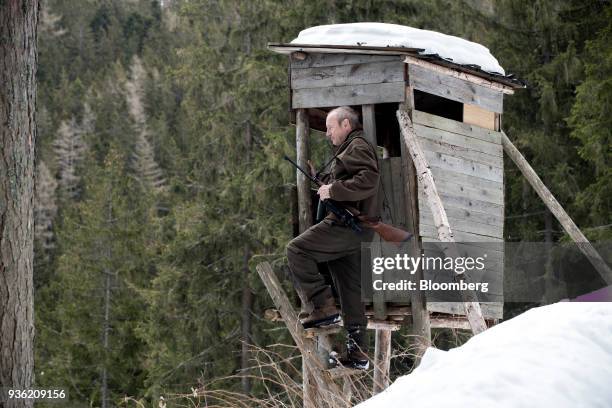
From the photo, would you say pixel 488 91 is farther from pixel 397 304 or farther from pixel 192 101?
pixel 192 101

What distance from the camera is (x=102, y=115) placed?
67438 millimetres

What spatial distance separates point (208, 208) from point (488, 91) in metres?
12.3

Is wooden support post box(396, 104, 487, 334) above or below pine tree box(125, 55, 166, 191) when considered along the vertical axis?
below

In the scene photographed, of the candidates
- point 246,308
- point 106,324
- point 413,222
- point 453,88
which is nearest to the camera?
point 413,222

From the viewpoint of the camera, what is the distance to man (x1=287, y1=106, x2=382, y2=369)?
6.41 metres

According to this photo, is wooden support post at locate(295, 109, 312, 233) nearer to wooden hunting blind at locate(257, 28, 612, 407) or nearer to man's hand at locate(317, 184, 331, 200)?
wooden hunting blind at locate(257, 28, 612, 407)

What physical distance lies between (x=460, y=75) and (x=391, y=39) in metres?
0.80

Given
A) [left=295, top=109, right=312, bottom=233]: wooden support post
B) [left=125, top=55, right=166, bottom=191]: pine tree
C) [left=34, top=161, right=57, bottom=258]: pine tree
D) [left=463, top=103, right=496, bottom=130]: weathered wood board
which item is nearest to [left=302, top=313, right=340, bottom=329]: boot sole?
[left=295, top=109, right=312, bottom=233]: wooden support post

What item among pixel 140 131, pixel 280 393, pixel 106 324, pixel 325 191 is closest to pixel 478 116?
pixel 325 191

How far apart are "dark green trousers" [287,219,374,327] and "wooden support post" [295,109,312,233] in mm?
1109

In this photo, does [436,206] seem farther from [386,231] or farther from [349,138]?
[349,138]

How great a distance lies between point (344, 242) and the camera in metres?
6.57

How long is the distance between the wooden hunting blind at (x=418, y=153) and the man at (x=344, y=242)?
36 centimetres

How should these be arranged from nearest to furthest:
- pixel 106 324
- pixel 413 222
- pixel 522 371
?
pixel 522 371 → pixel 413 222 → pixel 106 324
